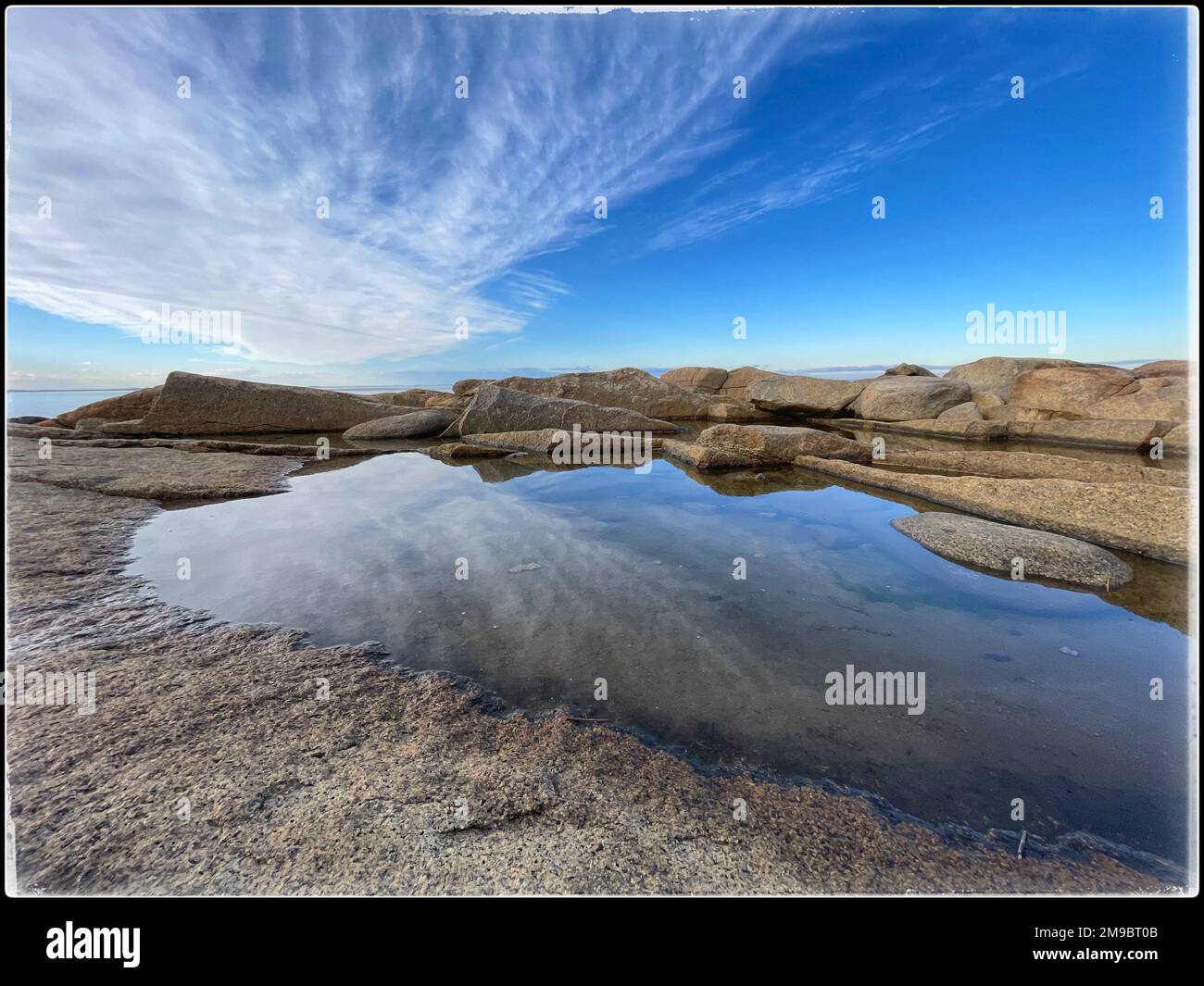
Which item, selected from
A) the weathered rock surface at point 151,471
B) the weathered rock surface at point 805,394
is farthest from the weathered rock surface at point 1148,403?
the weathered rock surface at point 151,471

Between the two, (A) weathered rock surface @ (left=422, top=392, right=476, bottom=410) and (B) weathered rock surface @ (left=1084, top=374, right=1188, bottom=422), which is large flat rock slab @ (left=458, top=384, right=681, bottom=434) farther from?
(B) weathered rock surface @ (left=1084, top=374, right=1188, bottom=422)

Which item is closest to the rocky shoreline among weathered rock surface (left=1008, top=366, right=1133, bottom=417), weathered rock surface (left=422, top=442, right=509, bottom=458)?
weathered rock surface (left=422, top=442, right=509, bottom=458)

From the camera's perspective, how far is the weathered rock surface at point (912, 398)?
1256 centimetres

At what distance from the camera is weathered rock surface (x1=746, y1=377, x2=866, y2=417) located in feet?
46.9

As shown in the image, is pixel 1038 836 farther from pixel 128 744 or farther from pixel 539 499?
pixel 539 499

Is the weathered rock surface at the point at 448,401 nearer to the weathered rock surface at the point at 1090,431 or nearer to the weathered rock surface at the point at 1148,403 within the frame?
the weathered rock surface at the point at 1090,431

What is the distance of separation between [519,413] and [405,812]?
10.2 m

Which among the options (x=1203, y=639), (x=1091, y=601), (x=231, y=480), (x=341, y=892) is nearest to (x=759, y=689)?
(x=1203, y=639)

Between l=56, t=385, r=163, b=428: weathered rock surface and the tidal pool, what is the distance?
11214mm

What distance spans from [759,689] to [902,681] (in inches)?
24.4

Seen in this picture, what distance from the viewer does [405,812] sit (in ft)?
4.05

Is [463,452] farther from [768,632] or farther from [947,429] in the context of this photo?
[947,429]

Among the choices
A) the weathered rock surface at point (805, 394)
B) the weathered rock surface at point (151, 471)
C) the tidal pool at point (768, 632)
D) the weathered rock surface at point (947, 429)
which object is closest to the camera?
the tidal pool at point (768, 632)

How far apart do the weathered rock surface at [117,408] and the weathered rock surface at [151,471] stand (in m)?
5.05
